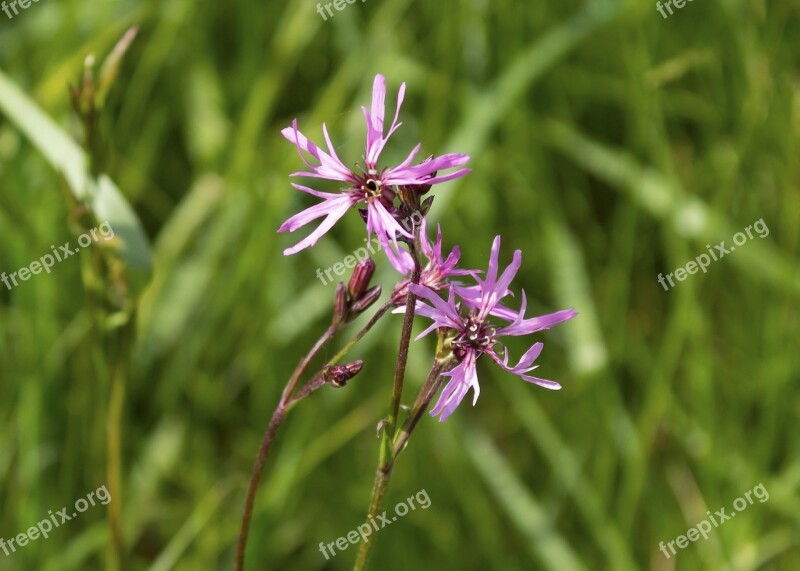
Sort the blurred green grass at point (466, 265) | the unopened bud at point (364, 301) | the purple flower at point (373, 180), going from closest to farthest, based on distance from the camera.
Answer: the purple flower at point (373, 180)
the unopened bud at point (364, 301)
the blurred green grass at point (466, 265)

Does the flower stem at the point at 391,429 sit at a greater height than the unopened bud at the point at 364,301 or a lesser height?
lesser

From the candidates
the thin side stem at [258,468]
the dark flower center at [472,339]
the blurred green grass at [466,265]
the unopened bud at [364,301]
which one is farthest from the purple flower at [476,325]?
the blurred green grass at [466,265]

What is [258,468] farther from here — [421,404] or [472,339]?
[472,339]

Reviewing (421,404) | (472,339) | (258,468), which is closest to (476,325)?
(472,339)

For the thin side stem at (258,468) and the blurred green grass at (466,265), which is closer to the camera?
the thin side stem at (258,468)

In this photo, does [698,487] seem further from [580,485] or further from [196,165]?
[196,165]

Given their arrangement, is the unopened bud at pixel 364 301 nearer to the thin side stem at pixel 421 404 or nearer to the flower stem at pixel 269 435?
the flower stem at pixel 269 435

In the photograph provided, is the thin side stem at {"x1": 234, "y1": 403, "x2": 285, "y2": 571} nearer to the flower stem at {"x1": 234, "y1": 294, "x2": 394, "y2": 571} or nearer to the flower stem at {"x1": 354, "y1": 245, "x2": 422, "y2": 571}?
the flower stem at {"x1": 234, "y1": 294, "x2": 394, "y2": 571}
